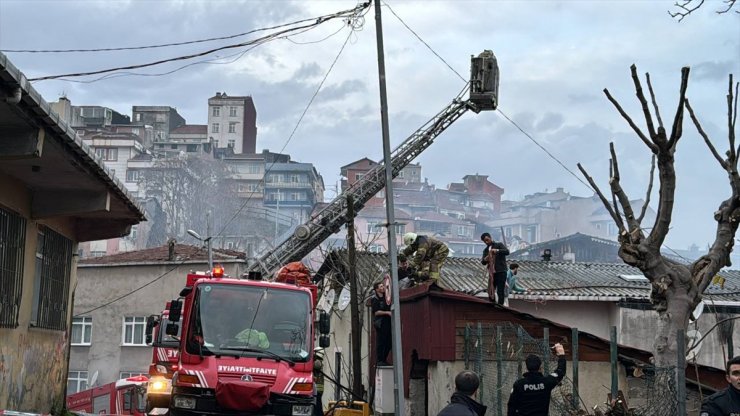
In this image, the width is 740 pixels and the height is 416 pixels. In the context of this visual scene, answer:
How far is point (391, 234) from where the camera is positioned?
1532cm

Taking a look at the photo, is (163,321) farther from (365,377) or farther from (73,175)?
(365,377)

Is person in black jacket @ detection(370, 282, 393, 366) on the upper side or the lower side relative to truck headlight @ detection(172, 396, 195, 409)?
upper

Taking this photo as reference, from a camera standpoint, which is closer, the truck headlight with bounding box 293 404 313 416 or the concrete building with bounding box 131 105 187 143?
the truck headlight with bounding box 293 404 313 416

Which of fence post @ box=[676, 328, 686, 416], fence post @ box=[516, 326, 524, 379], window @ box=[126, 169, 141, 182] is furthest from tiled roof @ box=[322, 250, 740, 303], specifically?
window @ box=[126, 169, 141, 182]

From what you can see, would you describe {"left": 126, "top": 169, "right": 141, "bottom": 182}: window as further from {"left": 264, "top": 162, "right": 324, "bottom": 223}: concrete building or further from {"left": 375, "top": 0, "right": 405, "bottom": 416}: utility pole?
{"left": 375, "top": 0, "right": 405, "bottom": 416}: utility pole

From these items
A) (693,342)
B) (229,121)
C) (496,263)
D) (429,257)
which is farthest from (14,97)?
(229,121)

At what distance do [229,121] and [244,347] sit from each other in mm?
127291

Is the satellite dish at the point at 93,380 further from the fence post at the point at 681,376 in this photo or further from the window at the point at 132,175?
the window at the point at 132,175

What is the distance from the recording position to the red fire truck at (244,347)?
40.4 feet

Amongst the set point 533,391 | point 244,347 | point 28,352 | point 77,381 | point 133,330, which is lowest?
point 77,381

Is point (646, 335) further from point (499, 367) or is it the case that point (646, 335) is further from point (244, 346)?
point (244, 346)

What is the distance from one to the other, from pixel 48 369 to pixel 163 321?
9.21 ft

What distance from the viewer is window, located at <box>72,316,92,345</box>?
4844 cm

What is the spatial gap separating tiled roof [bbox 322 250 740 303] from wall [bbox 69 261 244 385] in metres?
20.2
